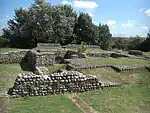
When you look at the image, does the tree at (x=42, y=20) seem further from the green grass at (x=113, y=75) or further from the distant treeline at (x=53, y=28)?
the green grass at (x=113, y=75)

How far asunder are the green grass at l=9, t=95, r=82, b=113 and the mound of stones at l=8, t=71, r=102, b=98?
1.22ft

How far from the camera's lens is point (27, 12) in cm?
4056

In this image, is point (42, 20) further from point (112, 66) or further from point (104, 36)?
point (112, 66)

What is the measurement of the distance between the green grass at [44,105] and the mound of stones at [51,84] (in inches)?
14.7

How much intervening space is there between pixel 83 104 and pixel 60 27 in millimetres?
26907

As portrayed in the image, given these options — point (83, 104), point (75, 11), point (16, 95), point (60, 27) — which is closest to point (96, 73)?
point (83, 104)

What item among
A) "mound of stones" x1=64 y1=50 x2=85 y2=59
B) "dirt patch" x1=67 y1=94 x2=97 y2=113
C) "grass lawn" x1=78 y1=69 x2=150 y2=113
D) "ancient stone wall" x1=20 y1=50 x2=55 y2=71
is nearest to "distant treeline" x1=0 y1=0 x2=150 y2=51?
"mound of stones" x1=64 y1=50 x2=85 y2=59

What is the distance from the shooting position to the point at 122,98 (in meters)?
11.8

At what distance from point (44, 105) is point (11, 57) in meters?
13.8

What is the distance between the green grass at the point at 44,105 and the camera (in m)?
9.88

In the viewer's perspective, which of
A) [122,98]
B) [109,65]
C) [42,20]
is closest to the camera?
[122,98]

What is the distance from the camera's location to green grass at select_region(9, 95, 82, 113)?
9.88m

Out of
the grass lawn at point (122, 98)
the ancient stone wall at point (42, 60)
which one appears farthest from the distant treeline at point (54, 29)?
the grass lawn at point (122, 98)

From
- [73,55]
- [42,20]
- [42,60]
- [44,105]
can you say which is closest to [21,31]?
[42,20]
